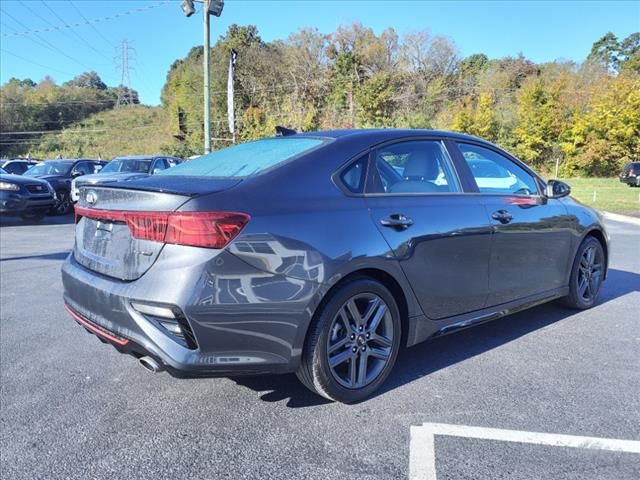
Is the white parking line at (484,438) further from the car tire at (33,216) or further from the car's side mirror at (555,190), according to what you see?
the car tire at (33,216)

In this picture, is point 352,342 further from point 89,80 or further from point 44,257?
point 89,80

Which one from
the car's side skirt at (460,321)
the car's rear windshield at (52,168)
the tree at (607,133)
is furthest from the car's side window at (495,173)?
the tree at (607,133)

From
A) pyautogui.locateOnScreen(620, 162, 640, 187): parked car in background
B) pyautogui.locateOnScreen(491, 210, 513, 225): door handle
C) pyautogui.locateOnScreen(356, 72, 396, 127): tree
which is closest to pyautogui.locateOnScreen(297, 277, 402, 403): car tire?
pyautogui.locateOnScreen(491, 210, 513, 225): door handle

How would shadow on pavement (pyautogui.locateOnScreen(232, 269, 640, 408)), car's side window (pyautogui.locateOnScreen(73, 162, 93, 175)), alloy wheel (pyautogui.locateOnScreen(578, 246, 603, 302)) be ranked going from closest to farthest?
1. shadow on pavement (pyautogui.locateOnScreen(232, 269, 640, 408))
2. alloy wheel (pyautogui.locateOnScreen(578, 246, 603, 302))
3. car's side window (pyautogui.locateOnScreen(73, 162, 93, 175))

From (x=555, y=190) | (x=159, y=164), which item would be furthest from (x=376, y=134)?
(x=159, y=164)

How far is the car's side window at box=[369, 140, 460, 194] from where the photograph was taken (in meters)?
3.10

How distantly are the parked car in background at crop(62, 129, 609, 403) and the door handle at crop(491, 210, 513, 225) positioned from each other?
1cm

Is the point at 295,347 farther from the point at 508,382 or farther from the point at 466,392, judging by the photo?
the point at 508,382

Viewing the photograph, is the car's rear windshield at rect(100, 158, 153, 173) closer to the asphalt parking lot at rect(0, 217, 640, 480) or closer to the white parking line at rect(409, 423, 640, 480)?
the asphalt parking lot at rect(0, 217, 640, 480)

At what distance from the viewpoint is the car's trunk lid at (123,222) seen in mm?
2428

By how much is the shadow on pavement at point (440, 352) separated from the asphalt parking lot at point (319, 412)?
2 centimetres

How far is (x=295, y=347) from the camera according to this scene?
254 centimetres

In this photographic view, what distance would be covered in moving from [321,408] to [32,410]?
1.69m

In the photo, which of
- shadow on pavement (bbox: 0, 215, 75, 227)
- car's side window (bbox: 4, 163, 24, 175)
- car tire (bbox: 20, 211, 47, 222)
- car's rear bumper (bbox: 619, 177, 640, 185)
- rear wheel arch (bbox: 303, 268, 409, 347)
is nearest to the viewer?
rear wheel arch (bbox: 303, 268, 409, 347)
